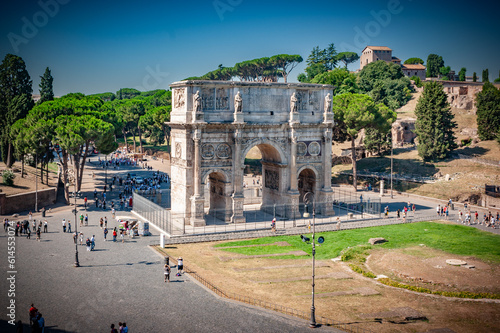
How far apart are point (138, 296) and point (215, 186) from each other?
76.9 ft

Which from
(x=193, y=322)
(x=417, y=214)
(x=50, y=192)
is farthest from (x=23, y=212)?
(x=417, y=214)

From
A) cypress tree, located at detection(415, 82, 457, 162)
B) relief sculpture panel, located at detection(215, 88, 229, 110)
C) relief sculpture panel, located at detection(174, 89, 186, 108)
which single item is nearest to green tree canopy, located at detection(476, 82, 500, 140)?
cypress tree, located at detection(415, 82, 457, 162)

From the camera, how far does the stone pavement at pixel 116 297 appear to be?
1048 inches

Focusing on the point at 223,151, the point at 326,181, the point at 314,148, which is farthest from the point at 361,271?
the point at 314,148

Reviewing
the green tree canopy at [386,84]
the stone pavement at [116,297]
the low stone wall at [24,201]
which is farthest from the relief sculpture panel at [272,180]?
the green tree canopy at [386,84]

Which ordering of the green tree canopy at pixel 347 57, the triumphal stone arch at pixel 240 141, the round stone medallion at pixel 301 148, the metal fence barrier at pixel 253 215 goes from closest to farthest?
the metal fence barrier at pixel 253 215, the triumphal stone arch at pixel 240 141, the round stone medallion at pixel 301 148, the green tree canopy at pixel 347 57

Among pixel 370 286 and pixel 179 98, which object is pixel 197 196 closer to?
pixel 179 98

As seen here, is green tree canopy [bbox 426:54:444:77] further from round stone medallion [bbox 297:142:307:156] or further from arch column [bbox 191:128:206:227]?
arch column [bbox 191:128:206:227]

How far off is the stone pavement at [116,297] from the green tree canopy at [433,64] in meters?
144

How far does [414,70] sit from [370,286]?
139 metres

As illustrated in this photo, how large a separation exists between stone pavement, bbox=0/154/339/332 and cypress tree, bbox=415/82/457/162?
53.9 meters

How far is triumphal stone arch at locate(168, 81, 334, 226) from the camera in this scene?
48438 millimetres

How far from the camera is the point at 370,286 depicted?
33312 millimetres

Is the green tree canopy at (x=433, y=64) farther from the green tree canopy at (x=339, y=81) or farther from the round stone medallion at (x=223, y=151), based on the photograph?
the round stone medallion at (x=223, y=151)
